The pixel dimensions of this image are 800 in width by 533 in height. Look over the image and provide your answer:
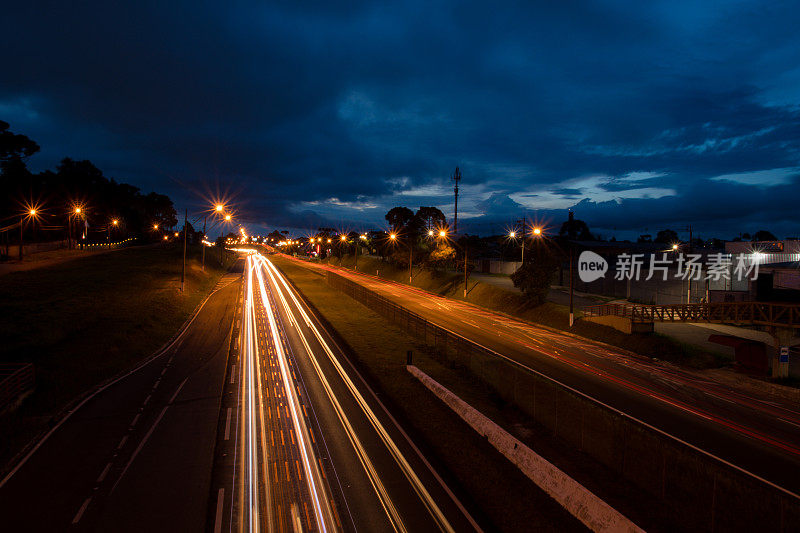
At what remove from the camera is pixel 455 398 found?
1766 centimetres

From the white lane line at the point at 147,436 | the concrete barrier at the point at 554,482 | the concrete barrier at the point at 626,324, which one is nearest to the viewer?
the concrete barrier at the point at 554,482

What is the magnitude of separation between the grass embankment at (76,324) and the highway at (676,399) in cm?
2440

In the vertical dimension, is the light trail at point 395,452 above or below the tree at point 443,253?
below

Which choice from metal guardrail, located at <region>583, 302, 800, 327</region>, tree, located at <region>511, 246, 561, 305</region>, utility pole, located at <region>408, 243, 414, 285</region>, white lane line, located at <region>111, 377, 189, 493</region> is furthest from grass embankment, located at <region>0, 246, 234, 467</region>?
metal guardrail, located at <region>583, 302, 800, 327</region>

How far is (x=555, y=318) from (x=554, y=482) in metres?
31.0

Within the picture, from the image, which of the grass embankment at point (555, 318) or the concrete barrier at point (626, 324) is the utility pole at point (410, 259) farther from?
the concrete barrier at point (626, 324)

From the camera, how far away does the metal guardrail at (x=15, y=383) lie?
658 inches

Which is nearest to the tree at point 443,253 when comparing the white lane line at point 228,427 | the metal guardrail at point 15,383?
the white lane line at point 228,427

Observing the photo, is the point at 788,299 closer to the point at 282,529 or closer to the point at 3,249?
the point at 282,529

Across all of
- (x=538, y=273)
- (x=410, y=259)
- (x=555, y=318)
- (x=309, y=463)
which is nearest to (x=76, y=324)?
(x=309, y=463)

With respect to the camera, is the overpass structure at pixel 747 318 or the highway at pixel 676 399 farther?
the overpass structure at pixel 747 318

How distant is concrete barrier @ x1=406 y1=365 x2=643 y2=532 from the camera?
945 centimetres

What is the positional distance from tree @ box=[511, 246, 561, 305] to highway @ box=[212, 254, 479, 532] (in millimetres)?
26520

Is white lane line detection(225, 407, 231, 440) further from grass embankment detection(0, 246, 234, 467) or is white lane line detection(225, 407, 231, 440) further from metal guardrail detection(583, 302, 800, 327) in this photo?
metal guardrail detection(583, 302, 800, 327)
